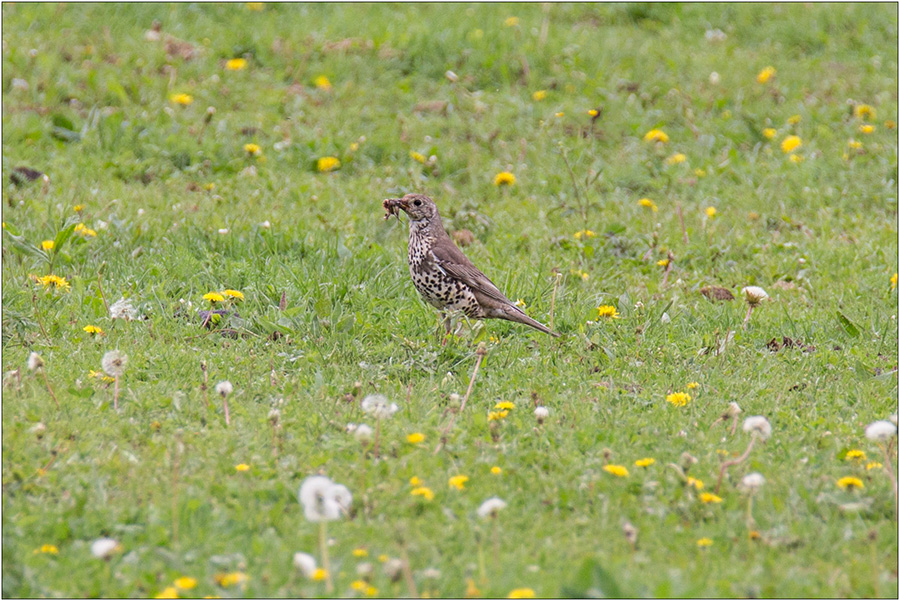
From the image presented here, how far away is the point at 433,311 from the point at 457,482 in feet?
7.88

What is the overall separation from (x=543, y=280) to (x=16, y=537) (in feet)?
13.5

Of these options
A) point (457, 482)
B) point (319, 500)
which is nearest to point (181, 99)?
point (457, 482)

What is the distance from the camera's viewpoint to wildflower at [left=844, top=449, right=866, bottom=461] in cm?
451

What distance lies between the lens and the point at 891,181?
9164 mm

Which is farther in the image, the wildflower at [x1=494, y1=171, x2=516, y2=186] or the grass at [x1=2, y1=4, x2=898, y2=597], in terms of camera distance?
the wildflower at [x1=494, y1=171, x2=516, y2=186]

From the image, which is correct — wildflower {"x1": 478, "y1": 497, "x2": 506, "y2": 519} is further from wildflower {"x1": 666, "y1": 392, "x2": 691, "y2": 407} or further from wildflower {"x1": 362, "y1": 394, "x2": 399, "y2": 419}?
wildflower {"x1": 666, "y1": 392, "x2": 691, "y2": 407}

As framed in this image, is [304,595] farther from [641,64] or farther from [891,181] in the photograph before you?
[641,64]

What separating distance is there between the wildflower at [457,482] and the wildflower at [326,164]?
5296 millimetres

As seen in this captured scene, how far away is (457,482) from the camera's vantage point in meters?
Answer: 4.16

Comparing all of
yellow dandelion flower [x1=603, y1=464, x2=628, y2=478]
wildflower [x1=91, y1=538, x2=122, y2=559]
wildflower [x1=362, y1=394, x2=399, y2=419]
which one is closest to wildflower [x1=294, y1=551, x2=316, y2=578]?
wildflower [x1=91, y1=538, x2=122, y2=559]

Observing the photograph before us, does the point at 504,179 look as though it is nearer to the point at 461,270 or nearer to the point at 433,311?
the point at 433,311

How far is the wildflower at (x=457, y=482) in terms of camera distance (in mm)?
4148

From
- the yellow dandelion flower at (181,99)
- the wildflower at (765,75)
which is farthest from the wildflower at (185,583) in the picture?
the wildflower at (765,75)

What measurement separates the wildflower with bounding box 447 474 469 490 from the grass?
48 millimetres
